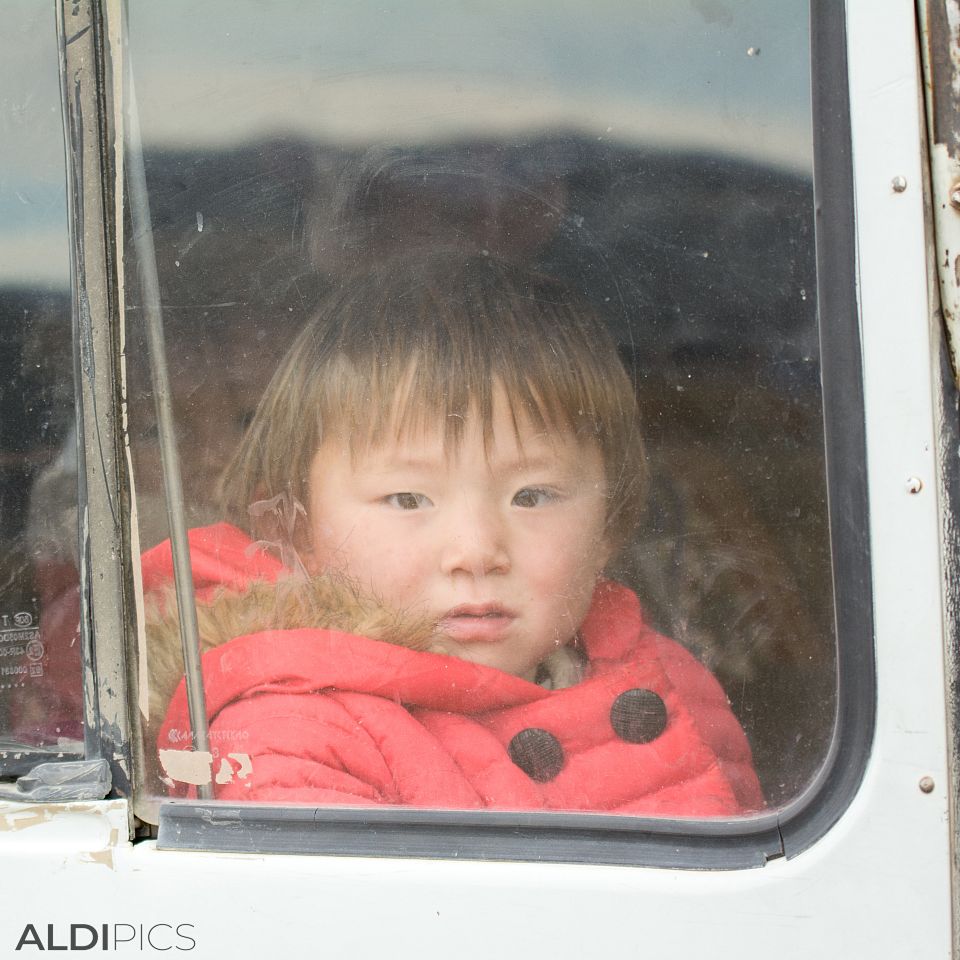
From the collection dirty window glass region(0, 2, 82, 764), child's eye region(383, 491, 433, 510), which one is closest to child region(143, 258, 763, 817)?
child's eye region(383, 491, 433, 510)

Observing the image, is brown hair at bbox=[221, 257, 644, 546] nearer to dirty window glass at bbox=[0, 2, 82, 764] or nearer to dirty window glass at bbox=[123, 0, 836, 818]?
dirty window glass at bbox=[123, 0, 836, 818]

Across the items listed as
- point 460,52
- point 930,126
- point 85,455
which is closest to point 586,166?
point 460,52

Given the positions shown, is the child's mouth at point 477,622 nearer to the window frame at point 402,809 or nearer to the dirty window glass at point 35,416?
the window frame at point 402,809

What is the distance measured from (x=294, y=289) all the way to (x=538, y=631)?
1.59 feet

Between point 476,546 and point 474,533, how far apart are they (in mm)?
15

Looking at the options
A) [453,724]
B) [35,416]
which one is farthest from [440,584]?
[35,416]

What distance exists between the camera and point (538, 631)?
111 cm

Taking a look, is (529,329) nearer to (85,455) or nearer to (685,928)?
(85,455)

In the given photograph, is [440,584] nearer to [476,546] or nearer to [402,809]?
[476,546]

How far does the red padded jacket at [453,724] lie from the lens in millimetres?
1082

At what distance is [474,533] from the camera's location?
3.65ft

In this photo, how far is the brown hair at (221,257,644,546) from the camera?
1.08 meters

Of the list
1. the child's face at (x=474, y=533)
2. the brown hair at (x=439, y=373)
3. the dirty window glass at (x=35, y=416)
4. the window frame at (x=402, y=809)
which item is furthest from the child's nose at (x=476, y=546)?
the dirty window glass at (x=35, y=416)

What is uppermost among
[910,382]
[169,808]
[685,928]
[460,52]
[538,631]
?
[460,52]
